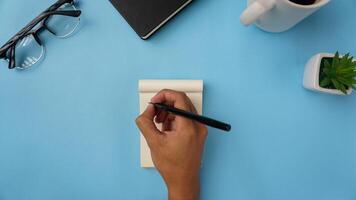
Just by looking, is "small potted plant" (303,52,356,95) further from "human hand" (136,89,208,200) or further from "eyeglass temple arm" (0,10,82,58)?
"eyeglass temple arm" (0,10,82,58)

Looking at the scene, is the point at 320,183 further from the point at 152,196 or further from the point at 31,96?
the point at 31,96

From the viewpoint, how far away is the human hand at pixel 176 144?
42 centimetres

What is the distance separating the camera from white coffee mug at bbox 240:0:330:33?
1.25 feet

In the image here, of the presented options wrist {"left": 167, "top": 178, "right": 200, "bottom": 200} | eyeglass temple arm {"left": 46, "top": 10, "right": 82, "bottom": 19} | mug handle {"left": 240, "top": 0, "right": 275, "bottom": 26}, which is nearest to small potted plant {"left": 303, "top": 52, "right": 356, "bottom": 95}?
mug handle {"left": 240, "top": 0, "right": 275, "bottom": 26}

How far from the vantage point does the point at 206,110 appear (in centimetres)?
50

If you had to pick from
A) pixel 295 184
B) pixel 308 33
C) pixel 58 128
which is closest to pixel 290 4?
pixel 308 33

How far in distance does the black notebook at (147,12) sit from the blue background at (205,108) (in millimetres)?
17

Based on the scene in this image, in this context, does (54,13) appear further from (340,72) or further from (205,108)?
(340,72)

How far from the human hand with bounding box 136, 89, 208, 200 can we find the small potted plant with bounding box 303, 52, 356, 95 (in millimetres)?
177

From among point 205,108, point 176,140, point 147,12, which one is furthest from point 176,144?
point 147,12

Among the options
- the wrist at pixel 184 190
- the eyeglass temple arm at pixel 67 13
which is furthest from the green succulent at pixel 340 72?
the eyeglass temple arm at pixel 67 13

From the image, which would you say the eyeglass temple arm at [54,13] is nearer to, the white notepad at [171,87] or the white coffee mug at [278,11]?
the white notepad at [171,87]

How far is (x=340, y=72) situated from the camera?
1.42 ft

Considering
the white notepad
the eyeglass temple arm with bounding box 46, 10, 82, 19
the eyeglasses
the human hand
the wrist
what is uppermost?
the eyeglass temple arm with bounding box 46, 10, 82, 19
